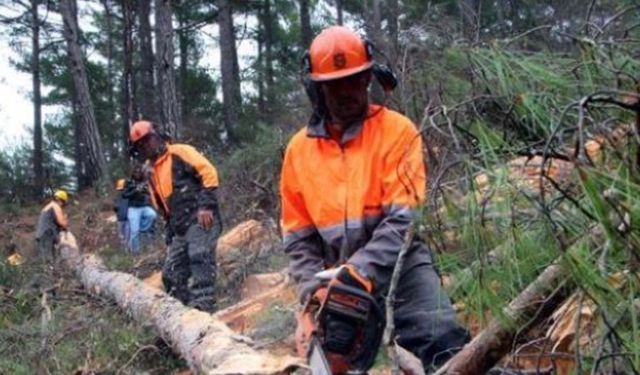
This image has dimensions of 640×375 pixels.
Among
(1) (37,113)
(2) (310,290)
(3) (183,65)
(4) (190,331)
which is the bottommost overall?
(4) (190,331)

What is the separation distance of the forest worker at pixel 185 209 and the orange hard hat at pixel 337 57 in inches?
142

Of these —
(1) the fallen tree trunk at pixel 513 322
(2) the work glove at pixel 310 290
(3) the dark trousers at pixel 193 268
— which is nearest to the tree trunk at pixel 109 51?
(3) the dark trousers at pixel 193 268

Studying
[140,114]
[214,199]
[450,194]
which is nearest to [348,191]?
[450,194]

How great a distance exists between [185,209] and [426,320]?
13.1 ft

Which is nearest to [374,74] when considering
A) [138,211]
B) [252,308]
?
[252,308]

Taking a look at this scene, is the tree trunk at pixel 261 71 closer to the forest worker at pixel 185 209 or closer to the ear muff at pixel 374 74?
the forest worker at pixel 185 209

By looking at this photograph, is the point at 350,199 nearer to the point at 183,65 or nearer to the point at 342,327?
the point at 342,327

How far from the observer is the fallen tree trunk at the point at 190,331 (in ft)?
10.8

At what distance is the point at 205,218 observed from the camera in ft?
23.0

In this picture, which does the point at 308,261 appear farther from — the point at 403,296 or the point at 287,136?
the point at 287,136

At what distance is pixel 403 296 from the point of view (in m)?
3.71

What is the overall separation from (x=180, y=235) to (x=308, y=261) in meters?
3.79

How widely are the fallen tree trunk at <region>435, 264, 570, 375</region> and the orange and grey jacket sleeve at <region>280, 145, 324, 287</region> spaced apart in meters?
0.91

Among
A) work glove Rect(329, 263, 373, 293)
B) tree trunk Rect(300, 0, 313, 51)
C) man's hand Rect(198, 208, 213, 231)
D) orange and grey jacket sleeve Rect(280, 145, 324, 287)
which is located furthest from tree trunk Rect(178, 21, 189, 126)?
work glove Rect(329, 263, 373, 293)
